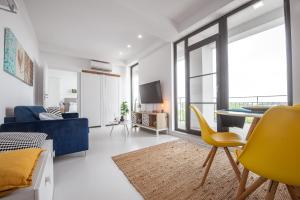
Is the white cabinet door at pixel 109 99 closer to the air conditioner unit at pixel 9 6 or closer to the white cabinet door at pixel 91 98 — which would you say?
the white cabinet door at pixel 91 98

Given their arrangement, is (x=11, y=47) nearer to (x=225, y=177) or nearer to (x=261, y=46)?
(x=225, y=177)

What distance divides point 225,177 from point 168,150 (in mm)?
1146

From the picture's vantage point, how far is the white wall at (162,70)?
4.15m

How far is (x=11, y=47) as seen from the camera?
6.85ft

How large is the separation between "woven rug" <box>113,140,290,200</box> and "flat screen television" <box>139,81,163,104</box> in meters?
2.02

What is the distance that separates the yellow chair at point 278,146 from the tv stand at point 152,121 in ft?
10.3

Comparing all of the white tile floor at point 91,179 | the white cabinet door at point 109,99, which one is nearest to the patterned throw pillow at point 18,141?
the white tile floor at point 91,179

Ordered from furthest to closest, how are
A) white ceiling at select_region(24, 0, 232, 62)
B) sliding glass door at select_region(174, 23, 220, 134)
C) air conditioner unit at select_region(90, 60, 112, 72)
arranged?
air conditioner unit at select_region(90, 60, 112, 72), sliding glass door at select_region(174, 23, 220, 134), white ceiling at select_region(24, 0, 232, 62)

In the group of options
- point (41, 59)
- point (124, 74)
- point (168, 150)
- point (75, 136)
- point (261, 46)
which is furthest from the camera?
point (124, 74)

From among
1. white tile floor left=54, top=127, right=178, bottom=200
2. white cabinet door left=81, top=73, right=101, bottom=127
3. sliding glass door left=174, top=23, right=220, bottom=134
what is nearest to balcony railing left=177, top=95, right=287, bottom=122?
sliding glass door left=174, top=23, right=220, bottom=134

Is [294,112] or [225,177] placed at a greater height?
[294,112]

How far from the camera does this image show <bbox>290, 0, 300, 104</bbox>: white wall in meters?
1.93

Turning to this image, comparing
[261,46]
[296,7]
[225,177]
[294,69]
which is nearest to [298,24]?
[296,7]

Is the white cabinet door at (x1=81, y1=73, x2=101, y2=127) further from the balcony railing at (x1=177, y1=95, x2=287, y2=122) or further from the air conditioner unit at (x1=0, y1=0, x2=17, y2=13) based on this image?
the air conditioner unit at (x1=0, y1=0, x2=17, y2=13)
